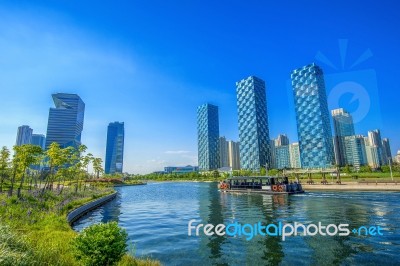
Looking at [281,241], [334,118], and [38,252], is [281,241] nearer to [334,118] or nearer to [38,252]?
[38,252]

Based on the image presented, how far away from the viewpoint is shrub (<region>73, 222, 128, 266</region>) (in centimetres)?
864

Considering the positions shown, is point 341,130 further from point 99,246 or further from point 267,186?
point 99,246

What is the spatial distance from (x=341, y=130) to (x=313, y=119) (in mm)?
44622

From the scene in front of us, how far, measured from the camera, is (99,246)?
28.6ft

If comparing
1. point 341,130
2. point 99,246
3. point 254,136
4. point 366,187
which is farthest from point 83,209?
point 341,130

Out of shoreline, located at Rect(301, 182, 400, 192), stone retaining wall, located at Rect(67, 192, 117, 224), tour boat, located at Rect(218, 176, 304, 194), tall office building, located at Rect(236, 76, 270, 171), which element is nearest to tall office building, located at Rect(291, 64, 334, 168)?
tall office building, located at Rect(236, 76, 270, 171)

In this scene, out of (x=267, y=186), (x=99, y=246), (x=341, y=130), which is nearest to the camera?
(x=99, y=246)

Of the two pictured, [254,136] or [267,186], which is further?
[254,136]

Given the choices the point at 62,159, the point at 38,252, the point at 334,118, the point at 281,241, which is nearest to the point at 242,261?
the point at 281,241

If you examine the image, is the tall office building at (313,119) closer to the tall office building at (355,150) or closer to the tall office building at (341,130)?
the tall office building at (341,130)

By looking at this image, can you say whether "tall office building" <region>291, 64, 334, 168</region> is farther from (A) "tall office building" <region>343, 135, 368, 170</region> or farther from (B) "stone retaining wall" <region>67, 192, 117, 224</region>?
(B) "stone retaining wall" <region>67, 192, 117, 224</region>

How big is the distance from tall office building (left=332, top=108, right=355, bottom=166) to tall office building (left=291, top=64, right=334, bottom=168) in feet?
58.0

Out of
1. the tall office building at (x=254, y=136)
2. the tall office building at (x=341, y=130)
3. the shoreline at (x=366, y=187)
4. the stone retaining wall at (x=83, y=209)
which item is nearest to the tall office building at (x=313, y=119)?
the tall office building at (x=341, y=130)

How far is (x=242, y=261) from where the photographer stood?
1416cm
